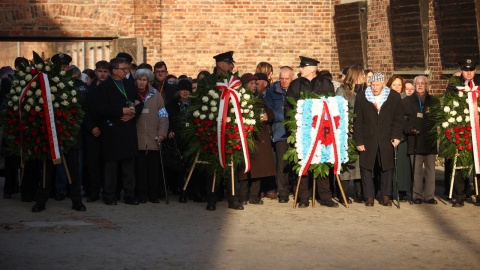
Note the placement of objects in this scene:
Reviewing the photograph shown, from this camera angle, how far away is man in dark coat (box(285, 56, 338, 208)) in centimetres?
1528

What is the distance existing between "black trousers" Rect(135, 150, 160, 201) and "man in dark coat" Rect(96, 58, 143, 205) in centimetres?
28

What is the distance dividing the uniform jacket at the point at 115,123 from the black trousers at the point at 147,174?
45cm

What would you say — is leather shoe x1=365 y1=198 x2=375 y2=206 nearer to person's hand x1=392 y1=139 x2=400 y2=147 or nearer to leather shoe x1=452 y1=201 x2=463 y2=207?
person's hand x1=392 y1=139 x2=400 y2=147

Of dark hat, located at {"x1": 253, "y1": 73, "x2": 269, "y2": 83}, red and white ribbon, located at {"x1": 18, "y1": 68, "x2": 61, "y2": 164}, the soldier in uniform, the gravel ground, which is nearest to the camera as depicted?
the gravel ground

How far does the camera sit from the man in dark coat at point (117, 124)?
1523cm

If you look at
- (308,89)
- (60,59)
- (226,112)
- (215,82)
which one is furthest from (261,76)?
(60,59)

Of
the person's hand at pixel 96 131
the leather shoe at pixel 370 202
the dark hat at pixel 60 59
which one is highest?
the dark hat at pixel 60 59

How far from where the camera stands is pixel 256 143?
1553 cm

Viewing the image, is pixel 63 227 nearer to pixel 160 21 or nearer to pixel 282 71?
pixel 282 71

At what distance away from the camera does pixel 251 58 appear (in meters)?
27.4

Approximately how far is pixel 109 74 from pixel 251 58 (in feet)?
38.1

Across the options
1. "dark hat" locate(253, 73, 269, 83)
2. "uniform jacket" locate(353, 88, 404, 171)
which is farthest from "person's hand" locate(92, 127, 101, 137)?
"uniform jacket" locate(353, 88, 404, 171)

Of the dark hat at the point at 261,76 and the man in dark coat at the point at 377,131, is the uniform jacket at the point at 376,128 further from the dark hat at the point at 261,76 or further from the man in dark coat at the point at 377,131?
the dark hat at the point at 261,76

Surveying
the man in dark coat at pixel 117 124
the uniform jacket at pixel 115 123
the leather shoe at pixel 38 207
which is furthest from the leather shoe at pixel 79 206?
the uniform jacket at pixel 115 123
